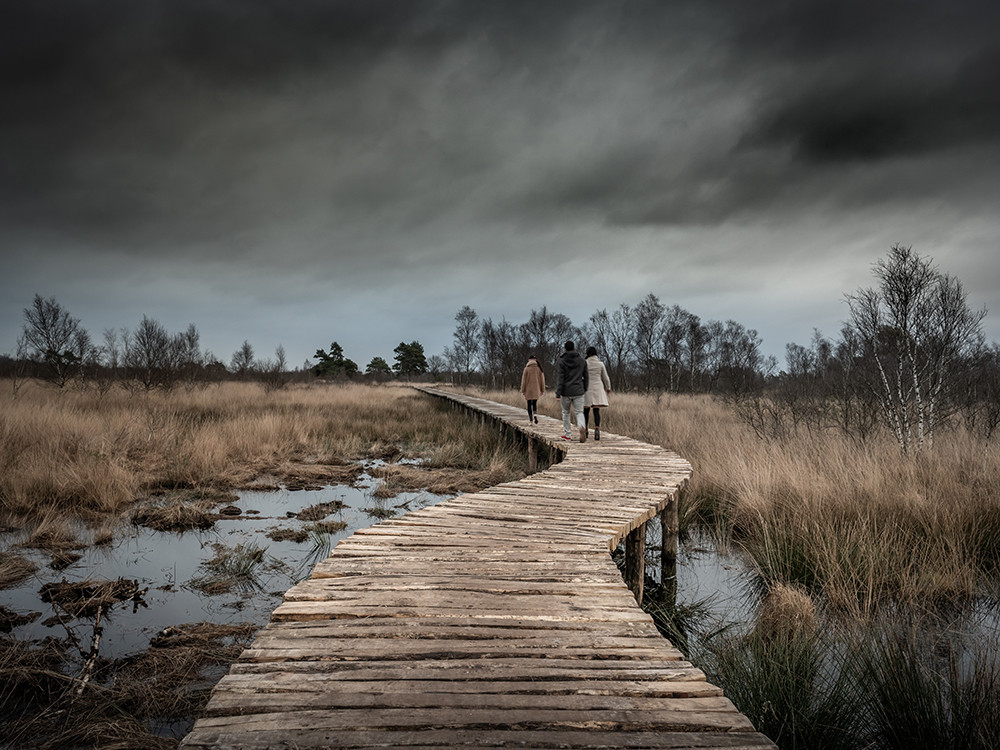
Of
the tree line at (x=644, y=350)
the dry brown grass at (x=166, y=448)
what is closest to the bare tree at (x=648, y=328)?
the tree line at (x=644, y=350)

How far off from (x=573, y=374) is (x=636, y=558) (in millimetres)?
4919

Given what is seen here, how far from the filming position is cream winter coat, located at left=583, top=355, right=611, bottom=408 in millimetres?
9406

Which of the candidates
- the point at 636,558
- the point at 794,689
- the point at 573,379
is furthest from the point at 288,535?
the point at 794,689

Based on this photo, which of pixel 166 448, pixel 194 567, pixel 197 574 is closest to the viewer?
pixel 197 574

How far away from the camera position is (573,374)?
9.70m

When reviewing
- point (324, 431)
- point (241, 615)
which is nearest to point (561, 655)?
point (241, 615)

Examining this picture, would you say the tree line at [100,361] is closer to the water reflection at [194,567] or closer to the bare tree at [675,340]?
the water reflection at [194,567]

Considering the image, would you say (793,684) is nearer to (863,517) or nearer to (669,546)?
(669,546)

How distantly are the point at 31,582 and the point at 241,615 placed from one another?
2299 mm

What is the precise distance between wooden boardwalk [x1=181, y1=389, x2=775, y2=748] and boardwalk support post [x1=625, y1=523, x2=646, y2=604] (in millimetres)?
1282

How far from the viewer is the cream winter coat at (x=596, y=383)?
9406 millimetres

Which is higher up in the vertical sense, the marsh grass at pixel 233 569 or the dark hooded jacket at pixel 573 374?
the dark hooded jacket at pixel 573 374

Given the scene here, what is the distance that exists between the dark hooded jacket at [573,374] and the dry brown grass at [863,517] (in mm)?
2672

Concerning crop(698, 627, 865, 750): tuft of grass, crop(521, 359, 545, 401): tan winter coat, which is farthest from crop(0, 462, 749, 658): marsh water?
crop(521, 359, 545, 401): tan winter coat
